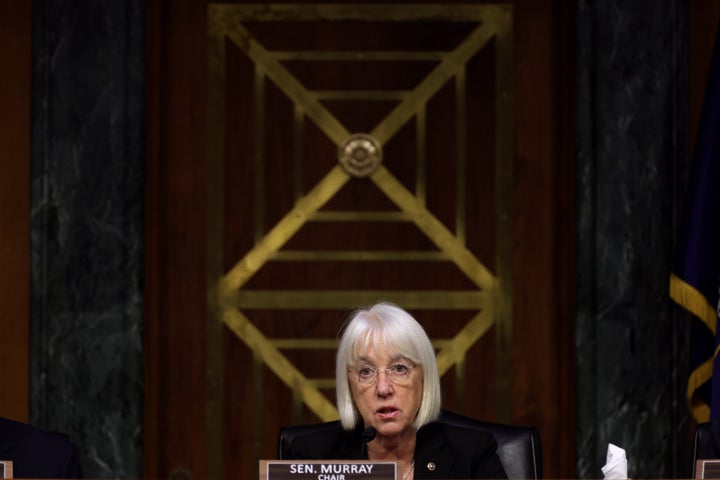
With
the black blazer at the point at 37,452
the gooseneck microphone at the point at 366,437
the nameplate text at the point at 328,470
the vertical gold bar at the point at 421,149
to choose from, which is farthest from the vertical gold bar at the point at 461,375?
the nameplate text at the point at 328,470

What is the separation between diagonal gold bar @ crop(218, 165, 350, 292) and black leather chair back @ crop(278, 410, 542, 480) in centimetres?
146

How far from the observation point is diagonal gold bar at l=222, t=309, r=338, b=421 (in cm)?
461

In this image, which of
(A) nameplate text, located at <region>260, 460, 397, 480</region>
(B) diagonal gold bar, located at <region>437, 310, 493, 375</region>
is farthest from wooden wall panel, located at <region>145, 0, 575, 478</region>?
(A) nameplate text, located at <region>260, 460, 397, 480</region>

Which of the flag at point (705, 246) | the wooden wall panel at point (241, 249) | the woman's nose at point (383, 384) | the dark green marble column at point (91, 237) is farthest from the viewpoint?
the wooden wall panel at point (241, 249)

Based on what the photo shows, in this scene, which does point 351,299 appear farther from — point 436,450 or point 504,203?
point 436,450

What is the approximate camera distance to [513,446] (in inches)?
124

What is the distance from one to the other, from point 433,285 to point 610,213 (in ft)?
2.10

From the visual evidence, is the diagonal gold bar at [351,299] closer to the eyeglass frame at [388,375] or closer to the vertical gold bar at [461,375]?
the vertical gold bar at [461,375]

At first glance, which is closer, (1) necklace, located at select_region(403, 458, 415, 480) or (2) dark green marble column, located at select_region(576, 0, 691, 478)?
(1) necklace, located at select_region(403, 458, 415, 480)

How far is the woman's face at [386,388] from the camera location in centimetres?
304

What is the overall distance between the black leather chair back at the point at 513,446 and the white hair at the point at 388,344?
3.3 inches

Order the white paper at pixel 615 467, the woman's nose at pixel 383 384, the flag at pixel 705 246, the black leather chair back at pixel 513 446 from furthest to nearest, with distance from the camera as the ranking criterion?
the flag at pixel 705 246 < the black leather chair back at pixel 513 446 < the woman's nose at pixel 383 384 < the white paper at pixel 615 467

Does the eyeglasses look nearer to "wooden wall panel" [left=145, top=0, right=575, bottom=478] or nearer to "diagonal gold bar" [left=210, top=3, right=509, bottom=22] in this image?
"wooden wall panel" [left=145, top=0, right=575, bottom=478]

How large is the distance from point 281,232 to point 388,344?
1611 mm
